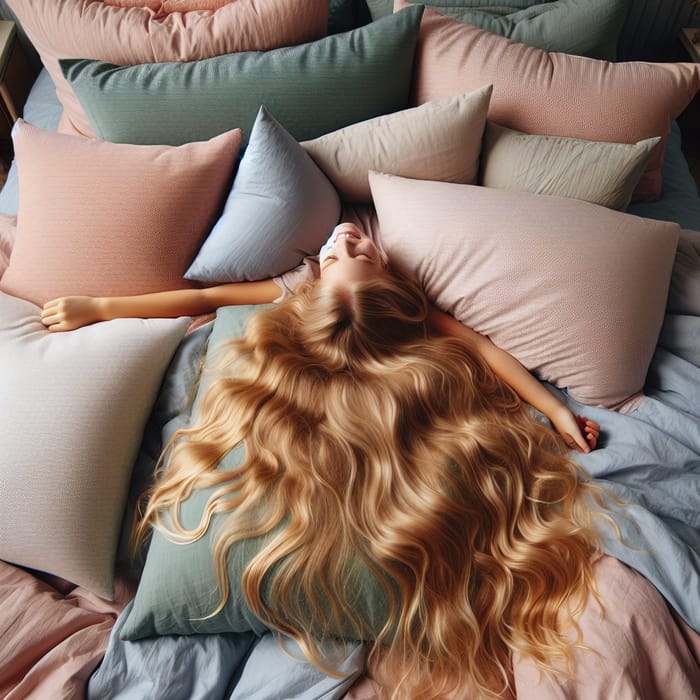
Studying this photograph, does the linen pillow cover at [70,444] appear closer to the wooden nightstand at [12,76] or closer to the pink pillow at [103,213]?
the pink pillow at [103,213]

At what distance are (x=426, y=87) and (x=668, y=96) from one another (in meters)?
0.56

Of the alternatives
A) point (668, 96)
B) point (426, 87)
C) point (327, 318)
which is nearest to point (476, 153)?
point (426, 87)

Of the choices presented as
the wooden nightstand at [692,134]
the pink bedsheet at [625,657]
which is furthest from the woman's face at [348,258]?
the wooden nightstand at [692,134]

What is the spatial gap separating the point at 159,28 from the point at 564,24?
3.23 feet

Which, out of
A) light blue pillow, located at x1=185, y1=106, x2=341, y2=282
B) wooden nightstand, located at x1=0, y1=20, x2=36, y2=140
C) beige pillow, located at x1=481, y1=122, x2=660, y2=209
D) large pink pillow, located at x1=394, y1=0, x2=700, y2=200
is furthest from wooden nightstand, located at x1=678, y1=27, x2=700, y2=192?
wooden nightstand, located at x1=0, y1=20, x2=36, y2=140

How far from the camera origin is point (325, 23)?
1330mm

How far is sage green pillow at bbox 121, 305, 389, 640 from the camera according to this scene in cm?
79

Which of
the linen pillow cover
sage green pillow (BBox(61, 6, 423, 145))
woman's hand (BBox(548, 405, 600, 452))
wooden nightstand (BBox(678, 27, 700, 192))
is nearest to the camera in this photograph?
the linen pillow cover

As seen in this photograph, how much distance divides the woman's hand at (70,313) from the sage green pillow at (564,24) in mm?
1101

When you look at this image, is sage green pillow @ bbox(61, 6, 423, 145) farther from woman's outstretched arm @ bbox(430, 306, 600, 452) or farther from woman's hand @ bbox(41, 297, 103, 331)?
woman's outstretched arm @ bbox(430, 306, 600, 452)

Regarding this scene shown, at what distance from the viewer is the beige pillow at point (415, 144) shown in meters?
1.20

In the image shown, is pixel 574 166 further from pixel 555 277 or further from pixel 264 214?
pixel 264 214

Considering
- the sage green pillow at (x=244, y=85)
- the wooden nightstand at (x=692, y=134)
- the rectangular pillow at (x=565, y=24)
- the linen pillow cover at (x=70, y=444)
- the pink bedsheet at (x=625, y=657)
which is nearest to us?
the pink bedsheet at (x=625, y=657)

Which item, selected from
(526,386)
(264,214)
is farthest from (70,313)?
(526,386)
